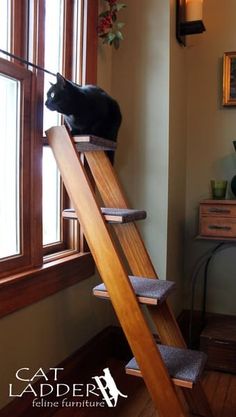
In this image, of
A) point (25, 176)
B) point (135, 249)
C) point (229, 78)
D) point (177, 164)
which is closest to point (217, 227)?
point (177, 164)

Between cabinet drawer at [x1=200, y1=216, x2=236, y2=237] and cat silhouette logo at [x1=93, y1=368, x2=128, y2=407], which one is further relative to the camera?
cabinet drawer at [x1=200, y1=216, x2=236, y2=237]

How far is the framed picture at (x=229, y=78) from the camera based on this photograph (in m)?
2.68

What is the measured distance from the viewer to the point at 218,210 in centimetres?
240

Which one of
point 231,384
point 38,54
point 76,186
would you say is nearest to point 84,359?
point 231,384

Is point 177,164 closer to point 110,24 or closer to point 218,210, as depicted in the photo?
point 218,210

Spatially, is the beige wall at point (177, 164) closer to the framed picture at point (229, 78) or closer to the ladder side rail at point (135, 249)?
the framed picture at point (229, 78)

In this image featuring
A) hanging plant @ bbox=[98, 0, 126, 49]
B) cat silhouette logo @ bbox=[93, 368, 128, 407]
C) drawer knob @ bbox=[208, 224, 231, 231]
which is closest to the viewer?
cat silhouette logo @ bbox=[93, 368, 128, 407]

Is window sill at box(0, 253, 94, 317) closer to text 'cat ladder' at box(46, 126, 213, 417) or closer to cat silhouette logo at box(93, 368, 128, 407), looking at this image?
text 'cat ladder' at box(46, 126, 213, 417)

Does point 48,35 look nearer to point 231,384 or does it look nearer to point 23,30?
point 23,30

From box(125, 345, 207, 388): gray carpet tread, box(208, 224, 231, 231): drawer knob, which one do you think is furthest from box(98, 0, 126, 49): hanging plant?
box(125, 345, 207, 388): gray carpet tread

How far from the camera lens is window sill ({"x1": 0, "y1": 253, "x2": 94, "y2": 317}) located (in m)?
1.63

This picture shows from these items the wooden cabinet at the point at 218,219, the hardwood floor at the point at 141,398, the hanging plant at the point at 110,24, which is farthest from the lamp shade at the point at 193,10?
the hardwood floor at the point at 141,398

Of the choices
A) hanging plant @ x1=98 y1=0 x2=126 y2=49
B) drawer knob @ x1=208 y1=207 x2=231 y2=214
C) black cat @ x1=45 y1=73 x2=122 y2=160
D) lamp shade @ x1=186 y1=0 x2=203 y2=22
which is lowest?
drawer knob @ x1=208 y1=207 x2=231 y2=214

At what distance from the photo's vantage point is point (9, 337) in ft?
5.49
